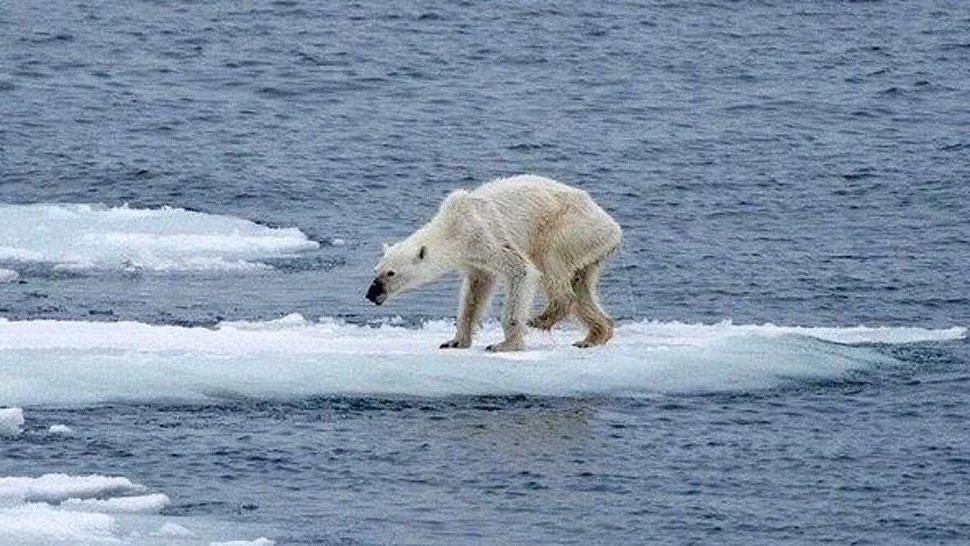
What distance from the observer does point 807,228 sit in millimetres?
26141

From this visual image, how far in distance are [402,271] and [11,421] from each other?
3.22 meters

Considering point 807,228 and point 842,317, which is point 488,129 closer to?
point 807,228

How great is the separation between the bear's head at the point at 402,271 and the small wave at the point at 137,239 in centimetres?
542

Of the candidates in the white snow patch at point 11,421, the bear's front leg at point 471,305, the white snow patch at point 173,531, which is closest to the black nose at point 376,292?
the bear's front leg at point 471,305

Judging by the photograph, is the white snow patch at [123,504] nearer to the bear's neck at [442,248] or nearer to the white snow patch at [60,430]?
the white snow patch at [60,430]

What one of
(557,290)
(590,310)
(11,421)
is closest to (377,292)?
(557,290)

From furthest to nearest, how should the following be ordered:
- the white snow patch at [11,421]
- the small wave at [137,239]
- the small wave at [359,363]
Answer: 1. the small wave at [137,239]
2. the small wave at [359,363]
3. the white snow patch at [11,421]

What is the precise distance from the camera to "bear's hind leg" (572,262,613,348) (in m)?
18.1

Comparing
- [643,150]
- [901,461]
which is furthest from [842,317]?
[643,150]

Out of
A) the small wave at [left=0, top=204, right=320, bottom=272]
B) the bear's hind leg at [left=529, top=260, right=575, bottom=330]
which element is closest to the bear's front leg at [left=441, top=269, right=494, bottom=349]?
the bear's hind leg at [left=529, top=260, right=575, bottom=330]

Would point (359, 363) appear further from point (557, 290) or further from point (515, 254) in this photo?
point (557, 290)

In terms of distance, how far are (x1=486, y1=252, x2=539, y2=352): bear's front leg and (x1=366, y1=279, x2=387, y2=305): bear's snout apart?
84cm

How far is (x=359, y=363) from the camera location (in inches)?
674

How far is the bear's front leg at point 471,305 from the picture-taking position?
17828 mm
